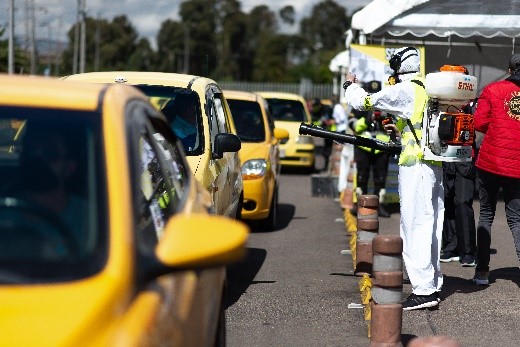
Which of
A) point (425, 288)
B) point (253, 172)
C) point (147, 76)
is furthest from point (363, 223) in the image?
point (253, 172)

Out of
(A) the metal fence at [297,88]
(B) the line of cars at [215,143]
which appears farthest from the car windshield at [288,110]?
(A) the metal fence at [297,88]

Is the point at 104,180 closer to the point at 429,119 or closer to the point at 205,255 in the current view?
the point at 205,255

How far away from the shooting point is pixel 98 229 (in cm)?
380

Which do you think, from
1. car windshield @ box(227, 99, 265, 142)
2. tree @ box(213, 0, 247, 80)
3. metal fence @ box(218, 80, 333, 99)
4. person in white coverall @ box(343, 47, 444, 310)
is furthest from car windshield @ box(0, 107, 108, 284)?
tree @ box(213, 0, 247, 80)

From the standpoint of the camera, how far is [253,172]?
47.1 feet

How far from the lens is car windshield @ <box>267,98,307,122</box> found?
26500 millimetres

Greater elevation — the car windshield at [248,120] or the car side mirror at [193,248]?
the car side mirror at [193,248]

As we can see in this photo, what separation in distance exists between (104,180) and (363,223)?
6595 millimetres

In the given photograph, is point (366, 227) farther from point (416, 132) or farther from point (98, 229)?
point (98, 229)

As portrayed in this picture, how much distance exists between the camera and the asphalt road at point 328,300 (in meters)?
8.09

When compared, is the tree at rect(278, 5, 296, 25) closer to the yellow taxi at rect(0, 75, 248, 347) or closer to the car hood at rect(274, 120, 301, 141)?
the car hood at rect(274, 120, 301, 141)

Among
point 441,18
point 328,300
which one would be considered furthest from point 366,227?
point 441,18

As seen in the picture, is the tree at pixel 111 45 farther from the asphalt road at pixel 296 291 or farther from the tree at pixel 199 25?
the asphalt road at pixel 296 291

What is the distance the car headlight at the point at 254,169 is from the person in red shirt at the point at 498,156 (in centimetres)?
435
